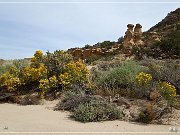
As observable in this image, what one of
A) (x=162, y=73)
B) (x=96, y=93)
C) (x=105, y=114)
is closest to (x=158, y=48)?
(x=162, y=73)

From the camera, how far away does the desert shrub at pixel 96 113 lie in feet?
23.4

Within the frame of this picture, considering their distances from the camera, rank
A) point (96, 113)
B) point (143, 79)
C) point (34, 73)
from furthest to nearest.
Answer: point (34, 73) < point (143, 79) < point (96, 113)

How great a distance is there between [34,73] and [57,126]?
149 inches

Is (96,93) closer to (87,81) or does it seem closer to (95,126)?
(87,81)

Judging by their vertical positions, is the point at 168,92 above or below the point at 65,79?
below

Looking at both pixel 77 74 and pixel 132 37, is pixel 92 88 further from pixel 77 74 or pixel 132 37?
pixel 132 37

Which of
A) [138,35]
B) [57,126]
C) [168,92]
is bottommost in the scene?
[57,126]

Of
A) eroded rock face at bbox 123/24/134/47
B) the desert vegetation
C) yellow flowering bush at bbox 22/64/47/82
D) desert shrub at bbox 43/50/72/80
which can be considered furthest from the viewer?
eroded rock face at bbox 123/24/134/47

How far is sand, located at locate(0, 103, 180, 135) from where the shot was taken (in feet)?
20.3

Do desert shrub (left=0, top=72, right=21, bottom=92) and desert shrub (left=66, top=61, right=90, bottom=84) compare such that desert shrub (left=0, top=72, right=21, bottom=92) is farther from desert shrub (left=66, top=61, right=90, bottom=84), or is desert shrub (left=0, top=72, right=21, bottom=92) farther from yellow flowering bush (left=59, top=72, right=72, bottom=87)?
desert shrub (left=66, top=61, right=90, bottom=84)

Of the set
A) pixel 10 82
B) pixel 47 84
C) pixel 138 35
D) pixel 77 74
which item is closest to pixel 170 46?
pixel 138 35

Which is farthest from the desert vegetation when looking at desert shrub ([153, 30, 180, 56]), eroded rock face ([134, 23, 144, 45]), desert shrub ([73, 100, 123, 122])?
eroded rock face ([134, 23, 144, 45])

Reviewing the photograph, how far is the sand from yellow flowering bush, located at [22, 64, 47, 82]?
88.2 inches

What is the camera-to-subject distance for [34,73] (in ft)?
32.9
